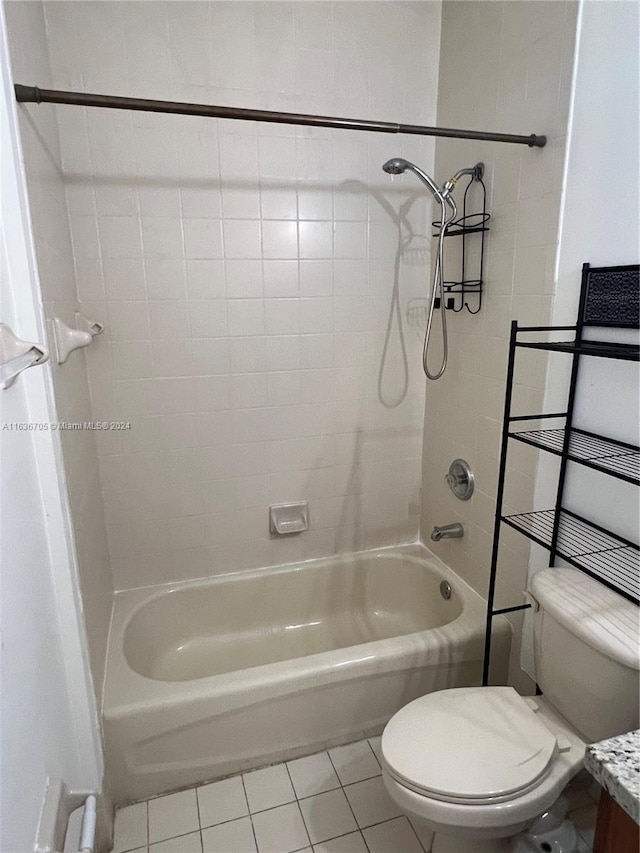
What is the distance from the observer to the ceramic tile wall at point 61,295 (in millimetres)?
1256

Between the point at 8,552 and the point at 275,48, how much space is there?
1.86 m

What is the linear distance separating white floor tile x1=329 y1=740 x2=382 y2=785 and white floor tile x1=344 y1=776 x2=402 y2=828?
0.02 m

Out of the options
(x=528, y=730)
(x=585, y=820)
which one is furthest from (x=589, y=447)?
(x=585, y=820)

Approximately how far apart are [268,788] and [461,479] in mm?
1268

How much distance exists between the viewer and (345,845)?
1470 millimetres

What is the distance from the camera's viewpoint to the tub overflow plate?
2.00 meters

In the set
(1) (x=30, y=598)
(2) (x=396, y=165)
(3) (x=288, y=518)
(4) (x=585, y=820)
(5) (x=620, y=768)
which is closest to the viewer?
(5) (x=620, y=768)

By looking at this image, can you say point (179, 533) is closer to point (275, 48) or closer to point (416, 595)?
point (416, 595)

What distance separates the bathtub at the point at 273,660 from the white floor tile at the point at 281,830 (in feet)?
0.56

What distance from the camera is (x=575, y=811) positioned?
1.49 metres

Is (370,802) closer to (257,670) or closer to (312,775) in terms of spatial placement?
(312,775)

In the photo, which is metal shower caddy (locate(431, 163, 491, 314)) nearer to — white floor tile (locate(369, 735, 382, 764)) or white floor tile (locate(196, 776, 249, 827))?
white floor tile (locate(369, 735, 382, 764))

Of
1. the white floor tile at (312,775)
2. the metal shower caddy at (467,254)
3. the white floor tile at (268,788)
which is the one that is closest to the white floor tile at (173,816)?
the white floor tile at (268,788)

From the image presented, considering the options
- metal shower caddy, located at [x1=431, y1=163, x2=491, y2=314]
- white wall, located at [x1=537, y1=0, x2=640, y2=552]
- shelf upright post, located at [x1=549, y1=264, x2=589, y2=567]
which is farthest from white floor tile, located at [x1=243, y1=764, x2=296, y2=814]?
metal shower caddy, located at [x1=431, y1=163, x2=491, y2=314]
